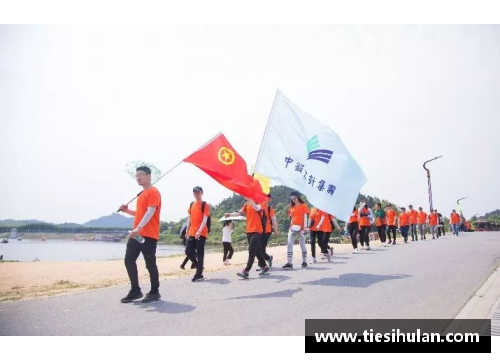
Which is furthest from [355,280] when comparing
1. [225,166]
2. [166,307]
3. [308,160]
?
[166,307]

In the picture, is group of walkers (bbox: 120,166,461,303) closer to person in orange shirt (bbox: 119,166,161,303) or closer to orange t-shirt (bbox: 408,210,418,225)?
person in orange shirt (bbox: 119,166,161,303)

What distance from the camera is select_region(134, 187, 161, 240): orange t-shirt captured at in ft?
20.9

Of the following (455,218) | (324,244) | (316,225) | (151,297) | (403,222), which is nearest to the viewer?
(151,297)

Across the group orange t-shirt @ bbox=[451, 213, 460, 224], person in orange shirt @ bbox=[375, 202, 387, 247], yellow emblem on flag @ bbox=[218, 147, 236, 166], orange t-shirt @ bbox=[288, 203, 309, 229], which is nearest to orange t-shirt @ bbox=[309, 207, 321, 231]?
orange t-shirt @ bbox=[288, 203, 309, 229]

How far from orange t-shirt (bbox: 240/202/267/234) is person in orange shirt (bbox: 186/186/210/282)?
887 millimetres

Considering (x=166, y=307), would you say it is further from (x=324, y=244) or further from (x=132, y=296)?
(x=324, y=244)

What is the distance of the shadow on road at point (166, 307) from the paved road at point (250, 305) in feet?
0.05

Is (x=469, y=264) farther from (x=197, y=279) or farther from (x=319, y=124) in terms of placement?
(x=197, y=279)

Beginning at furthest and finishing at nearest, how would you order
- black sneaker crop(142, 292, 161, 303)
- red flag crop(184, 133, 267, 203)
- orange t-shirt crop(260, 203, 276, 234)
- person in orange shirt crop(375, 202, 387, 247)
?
person in orange shirt crop(375, 202, 387, 247), orange t-shirt crop(260, 203, 276, 234), red flag crop(184, 133, 267, 203), black sneaker crop(142, 292, 161, 303)

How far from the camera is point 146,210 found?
6418 mm

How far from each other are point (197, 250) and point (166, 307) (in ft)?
8.13

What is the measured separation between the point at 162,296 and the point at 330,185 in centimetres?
428

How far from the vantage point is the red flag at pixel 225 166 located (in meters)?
7.51

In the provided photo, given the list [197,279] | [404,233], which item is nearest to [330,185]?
[197,279]
